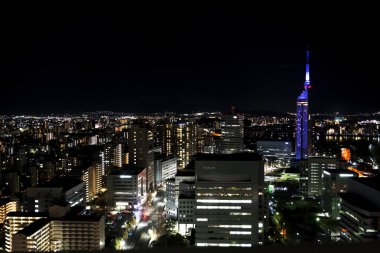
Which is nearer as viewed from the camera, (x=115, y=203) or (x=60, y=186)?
(x=60, y=186)

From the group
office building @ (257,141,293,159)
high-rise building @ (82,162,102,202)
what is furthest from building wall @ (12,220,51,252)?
office building @ (257,141,293,159)

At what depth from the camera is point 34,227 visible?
220 inches

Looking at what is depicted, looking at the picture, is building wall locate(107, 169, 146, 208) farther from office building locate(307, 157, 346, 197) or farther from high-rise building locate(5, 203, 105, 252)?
office building locate(307, 157, 346, 197)

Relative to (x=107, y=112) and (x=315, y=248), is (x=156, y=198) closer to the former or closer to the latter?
(x=315, y=248)

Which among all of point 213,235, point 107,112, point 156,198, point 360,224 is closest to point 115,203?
point 156,198

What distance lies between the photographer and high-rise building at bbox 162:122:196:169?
1441 centimetres

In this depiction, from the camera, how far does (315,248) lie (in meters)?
0.57

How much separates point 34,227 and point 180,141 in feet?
30.1

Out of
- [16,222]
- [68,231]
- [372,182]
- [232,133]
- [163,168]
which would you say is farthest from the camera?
[232,133]

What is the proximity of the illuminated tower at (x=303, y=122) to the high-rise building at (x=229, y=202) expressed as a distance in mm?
11065

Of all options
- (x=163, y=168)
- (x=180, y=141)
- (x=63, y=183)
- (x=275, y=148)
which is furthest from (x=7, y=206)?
(x=275, y=148)

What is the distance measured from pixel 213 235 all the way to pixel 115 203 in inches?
155

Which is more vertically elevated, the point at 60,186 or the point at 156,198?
the point at 60,186

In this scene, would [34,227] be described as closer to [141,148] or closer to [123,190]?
[123,190]
